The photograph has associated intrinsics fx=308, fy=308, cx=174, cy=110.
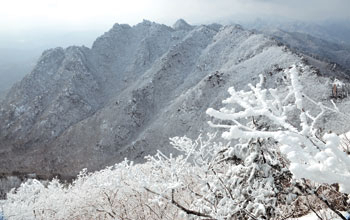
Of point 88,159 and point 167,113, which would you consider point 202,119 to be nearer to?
point 167,113

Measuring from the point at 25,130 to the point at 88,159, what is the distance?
1928 inches

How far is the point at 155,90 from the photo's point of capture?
124 m

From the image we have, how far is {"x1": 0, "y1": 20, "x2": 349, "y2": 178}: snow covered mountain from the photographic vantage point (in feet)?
302

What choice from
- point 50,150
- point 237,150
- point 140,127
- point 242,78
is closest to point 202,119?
point 242,78

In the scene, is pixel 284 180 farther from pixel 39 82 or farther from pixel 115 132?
pixel 39 82

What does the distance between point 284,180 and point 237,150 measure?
1.22m

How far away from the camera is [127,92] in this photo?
439 ft

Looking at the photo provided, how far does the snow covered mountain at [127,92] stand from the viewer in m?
92.2

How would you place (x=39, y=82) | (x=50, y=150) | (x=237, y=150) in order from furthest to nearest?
(x=39, y=82) → (x=50, y=150) → (x=237, y=150)

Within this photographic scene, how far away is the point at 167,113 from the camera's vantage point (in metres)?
104

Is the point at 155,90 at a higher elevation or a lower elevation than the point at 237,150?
lower

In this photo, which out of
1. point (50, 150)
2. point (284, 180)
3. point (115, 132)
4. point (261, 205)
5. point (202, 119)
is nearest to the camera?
point (261, 205)

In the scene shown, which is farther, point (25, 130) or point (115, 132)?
point (25, 130)

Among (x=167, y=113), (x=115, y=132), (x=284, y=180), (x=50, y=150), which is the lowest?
(x=50, y=150)
